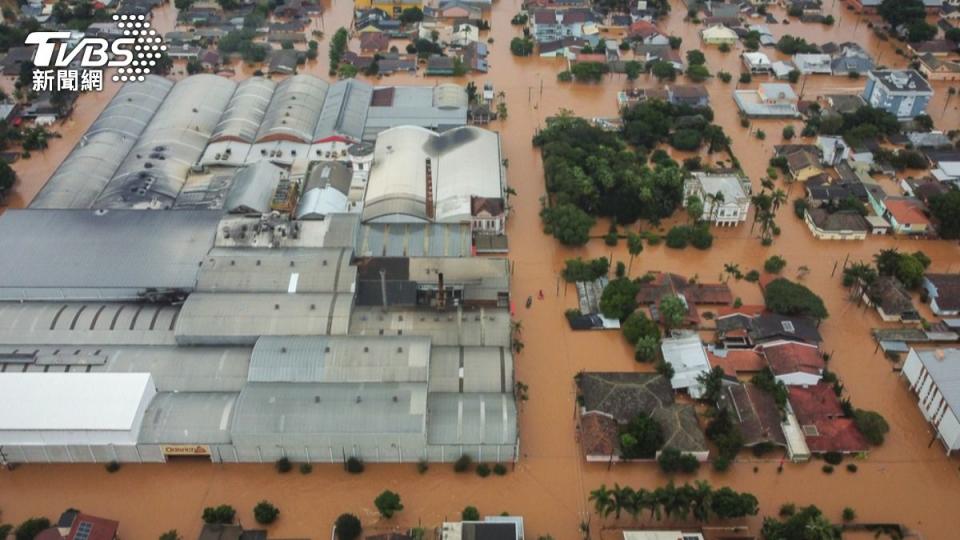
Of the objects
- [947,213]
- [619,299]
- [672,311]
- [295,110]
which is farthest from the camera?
[295,110]

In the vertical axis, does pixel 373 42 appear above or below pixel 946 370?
above

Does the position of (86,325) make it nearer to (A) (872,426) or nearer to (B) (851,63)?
(A) (872,426)

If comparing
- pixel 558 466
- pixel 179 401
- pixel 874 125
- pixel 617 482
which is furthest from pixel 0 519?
pixel 874 125

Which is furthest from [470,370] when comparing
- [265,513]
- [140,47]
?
[140,47]

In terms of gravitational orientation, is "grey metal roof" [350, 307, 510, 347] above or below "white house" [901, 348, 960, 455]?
above

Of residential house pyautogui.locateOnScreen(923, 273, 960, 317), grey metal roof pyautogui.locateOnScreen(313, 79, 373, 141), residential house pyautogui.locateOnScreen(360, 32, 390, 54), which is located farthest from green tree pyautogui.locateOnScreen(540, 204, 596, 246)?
residential house pyautogui.locateOnScreen(360, 32, 390, 54)

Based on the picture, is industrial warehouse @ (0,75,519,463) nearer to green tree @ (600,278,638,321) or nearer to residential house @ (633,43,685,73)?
green tree @ (600,278,638,321)
